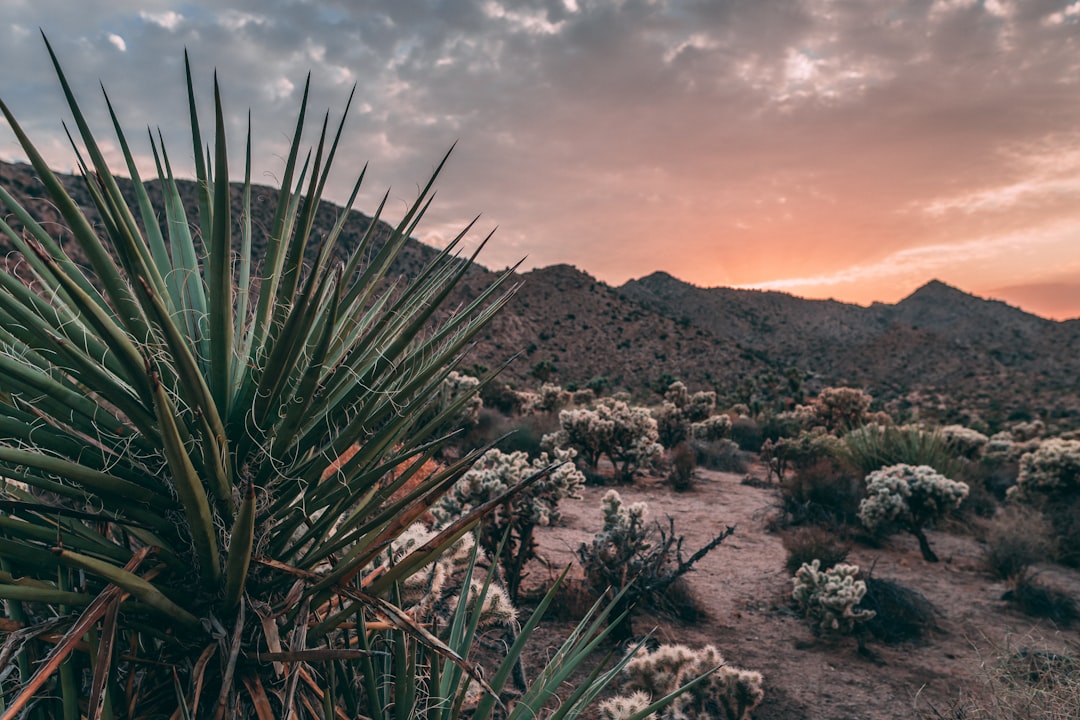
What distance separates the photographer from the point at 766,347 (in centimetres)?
6238

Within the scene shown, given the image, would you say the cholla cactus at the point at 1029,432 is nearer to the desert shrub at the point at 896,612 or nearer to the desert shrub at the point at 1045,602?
the desert shrub at the point at 1045,602

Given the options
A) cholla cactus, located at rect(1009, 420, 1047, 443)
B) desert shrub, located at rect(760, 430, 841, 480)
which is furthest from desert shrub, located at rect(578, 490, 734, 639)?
cholla cactus, located at rect(1009, 420, 1047, 443)

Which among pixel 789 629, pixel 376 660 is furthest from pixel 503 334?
pixel 376 660

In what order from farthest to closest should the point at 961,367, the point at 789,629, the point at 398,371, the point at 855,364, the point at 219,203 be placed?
the point at 855,364 → the point at 961,367 → the point at 789,629 → the point at 398,371 → the point at 219,203

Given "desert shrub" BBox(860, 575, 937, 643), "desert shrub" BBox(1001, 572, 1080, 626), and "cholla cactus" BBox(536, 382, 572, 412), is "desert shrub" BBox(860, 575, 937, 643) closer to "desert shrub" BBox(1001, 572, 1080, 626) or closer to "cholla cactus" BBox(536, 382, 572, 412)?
"desert shrub" BBox(1001, 572, 1080, 626)

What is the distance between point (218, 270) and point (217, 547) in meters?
0.61

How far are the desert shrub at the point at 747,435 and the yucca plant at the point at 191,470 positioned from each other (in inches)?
686

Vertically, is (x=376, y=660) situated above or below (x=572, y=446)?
above

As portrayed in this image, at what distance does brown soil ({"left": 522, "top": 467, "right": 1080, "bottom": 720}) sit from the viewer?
15.9 feet

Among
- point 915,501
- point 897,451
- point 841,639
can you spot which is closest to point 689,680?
point 841,639

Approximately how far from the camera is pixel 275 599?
1.46 meters

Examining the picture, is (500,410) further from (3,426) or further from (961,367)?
(961,367)

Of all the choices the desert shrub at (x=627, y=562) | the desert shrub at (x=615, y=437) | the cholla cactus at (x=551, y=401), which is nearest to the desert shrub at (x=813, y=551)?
the desert shrub at (x=627, y=562)

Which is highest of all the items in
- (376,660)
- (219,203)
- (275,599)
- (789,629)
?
(219,203)
